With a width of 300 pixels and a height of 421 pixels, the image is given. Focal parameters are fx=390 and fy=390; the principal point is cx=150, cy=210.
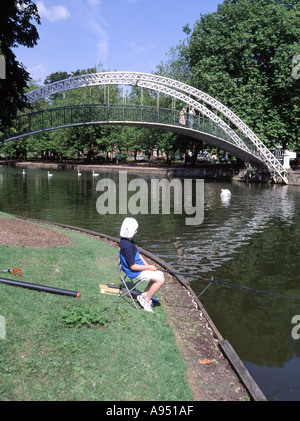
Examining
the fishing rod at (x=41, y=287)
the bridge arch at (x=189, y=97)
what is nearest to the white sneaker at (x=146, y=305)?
the fishing rod at (x=41, y=287)

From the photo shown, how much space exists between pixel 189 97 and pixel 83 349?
3652 centimetres

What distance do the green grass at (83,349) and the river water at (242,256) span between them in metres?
1.59

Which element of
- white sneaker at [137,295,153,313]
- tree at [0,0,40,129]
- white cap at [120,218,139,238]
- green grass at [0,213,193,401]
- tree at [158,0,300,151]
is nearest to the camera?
green grass at [0,213,193,401]

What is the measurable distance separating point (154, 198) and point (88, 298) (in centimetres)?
2105

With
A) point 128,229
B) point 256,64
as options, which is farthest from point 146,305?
point 256,64

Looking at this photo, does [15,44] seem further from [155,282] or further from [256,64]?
[256,64]

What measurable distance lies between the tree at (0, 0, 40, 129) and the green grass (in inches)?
544

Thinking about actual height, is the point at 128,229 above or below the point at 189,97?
below

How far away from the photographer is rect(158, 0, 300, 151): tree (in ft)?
125

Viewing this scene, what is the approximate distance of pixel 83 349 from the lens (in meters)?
5.20

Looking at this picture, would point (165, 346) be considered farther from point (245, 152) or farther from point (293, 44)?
point (293, 44)

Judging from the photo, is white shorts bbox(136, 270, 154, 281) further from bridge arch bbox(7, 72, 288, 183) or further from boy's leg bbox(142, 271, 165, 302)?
bridge arch bbox(7, 72, 288, 183)

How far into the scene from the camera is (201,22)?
4494 centimetres

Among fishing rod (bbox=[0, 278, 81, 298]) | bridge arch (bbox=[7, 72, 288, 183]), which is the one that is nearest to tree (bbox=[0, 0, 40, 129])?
fishing rod (bbox=[0, 278, 81, 298])
